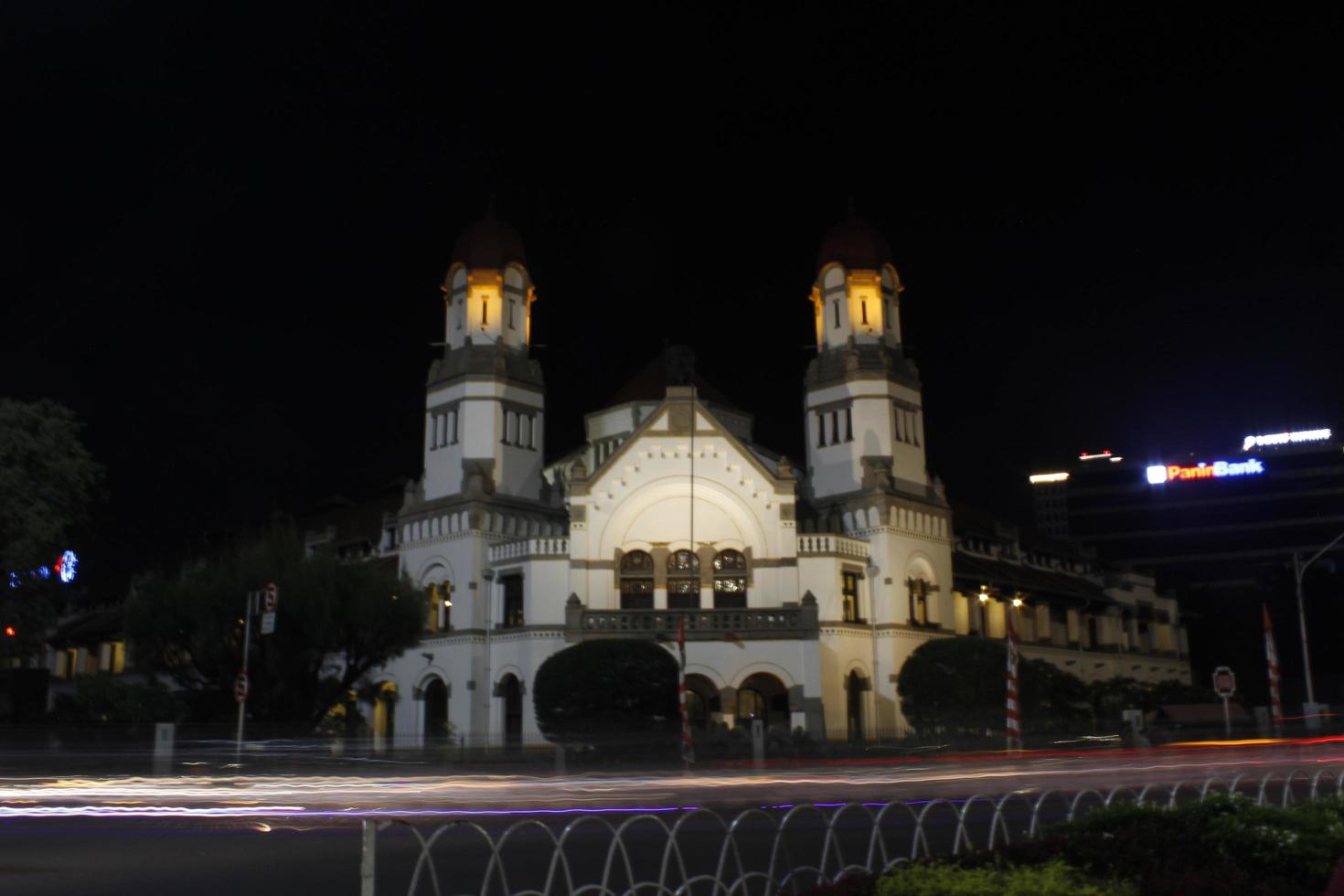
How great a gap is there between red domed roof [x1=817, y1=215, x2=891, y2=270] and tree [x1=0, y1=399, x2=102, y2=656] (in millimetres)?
33467

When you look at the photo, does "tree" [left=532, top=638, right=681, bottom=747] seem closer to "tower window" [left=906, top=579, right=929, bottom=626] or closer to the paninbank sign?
"tower window" [left=906, top=579, right=929, bottom=626]

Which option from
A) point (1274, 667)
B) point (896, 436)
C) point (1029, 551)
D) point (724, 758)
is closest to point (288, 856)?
point (724, 758)

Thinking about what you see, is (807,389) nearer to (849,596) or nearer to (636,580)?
(849,596)

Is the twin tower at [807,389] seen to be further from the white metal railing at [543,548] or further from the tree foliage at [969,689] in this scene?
the tree foliage at [969,689]

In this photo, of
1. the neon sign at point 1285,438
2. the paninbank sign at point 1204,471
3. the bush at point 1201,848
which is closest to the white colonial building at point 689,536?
the bush at point 1201,848

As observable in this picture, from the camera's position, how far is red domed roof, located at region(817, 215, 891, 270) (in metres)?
59.5

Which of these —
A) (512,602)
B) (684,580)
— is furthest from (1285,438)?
(512,602)

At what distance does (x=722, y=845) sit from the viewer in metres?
15.6

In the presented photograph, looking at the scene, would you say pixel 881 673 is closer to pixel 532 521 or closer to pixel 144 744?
pixel 532 521

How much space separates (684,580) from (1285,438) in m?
111

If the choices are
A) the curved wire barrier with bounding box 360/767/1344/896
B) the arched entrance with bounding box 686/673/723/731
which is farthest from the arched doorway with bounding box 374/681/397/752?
the curved wire barrier with bounding box 360/767/1344/896

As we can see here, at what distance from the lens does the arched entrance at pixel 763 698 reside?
50.1 metres

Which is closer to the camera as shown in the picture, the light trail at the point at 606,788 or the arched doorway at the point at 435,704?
the light trail at the point at 606,788

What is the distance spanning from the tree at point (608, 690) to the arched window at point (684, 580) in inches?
276
